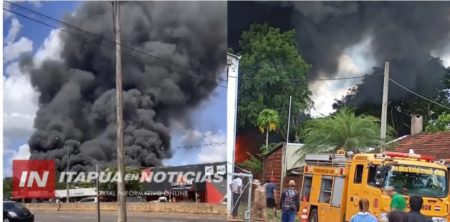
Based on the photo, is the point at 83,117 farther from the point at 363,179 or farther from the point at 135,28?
the point at 363,179

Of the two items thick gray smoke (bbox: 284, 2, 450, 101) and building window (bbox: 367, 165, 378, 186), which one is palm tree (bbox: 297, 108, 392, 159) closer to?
thick gray smoke (bbox: 284, 2, 450, 101)

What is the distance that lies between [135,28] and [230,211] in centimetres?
311

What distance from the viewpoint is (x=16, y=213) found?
372 inches

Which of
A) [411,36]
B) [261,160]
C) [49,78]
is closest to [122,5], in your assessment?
[49,78]

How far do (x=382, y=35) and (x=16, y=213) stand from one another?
11.1 m

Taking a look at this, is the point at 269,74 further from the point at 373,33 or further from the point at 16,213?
the point at 16,213

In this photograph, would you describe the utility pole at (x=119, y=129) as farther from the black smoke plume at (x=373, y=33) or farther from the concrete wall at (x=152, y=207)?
the black smoke plume at (x=373, y=33)

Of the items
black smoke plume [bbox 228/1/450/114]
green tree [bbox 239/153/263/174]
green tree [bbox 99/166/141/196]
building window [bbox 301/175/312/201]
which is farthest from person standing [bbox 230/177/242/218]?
black smoke plume [bbox 228/1/450/114]

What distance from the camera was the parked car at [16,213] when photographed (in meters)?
9.30

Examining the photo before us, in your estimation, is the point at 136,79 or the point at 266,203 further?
the point at 266,203

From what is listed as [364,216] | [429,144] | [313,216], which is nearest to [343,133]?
[429,144]

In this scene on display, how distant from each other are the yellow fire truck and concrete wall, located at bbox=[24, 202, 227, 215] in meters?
1.95

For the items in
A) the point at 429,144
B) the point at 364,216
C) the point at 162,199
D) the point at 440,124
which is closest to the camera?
the point at 364,216

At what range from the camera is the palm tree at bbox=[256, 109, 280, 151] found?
54.7 feet
